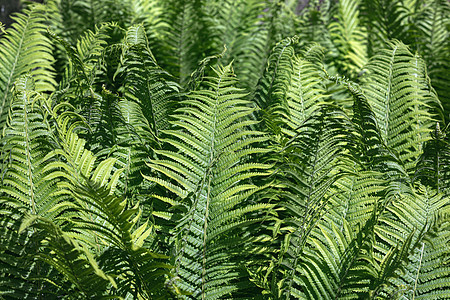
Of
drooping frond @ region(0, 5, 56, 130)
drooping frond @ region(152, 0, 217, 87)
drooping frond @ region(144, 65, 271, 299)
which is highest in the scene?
drooping frond @ region(152, 0, 217, 87)

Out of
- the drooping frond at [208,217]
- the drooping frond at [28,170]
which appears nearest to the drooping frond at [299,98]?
the drooping frond at [208,217]

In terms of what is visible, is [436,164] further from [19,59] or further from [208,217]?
[19,59]

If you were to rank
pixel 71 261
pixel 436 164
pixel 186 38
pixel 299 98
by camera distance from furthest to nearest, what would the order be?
pixel 186 38 < pixel 299 98 < pixel 436 164 < pixel 71 261

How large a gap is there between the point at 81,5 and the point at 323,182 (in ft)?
5.77

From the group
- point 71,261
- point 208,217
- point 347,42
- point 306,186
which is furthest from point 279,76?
point 347,42

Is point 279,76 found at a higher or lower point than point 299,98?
higher

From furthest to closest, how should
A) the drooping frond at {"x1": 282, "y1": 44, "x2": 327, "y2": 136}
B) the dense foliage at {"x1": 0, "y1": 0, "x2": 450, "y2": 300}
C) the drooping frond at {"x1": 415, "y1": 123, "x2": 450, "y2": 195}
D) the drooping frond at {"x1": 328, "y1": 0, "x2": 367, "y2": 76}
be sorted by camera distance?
the drooping frond at {"x1": 328, "y1": 0, "x2": 367, "y2": 76} < the drooping frond at {"x1": 282, "y1": 44, "x2": 327, "y2": 136} < the drooping frond at {"x1": 415, "y1": 123, "x2": 450, "y2": 195} < the dense foliage at {"x1": 0, "y1": 0, "x2": 450, "y2": 300}

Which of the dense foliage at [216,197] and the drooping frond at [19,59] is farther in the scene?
the drooping frond at [19,59]

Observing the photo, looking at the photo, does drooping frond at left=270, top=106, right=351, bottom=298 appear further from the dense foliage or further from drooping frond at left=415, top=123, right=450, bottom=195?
drooping frond at left=415, top=123, right=450, bottom=195

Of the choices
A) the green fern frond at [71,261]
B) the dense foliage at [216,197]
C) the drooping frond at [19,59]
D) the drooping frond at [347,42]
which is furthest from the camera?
the drooping frond at [347,42]

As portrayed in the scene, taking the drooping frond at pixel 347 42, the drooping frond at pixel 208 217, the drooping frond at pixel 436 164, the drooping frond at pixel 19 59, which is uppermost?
the drooping frond at pixel 347 42

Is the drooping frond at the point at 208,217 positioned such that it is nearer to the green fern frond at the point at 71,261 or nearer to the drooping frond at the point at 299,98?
the green fern frond at the point at 71,261

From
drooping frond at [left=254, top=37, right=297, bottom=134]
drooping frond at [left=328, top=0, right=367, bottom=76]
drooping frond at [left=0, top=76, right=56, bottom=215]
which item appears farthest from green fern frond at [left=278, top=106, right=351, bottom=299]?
drooping frond at [left=328, top=0, right=367, bottom=76]

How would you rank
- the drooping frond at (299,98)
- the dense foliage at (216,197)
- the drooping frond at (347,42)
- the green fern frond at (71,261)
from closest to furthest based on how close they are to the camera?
the green fern frond at (71,261) < the dense foliage at (216,197) < the drooping frond at (299,98) < the drooping frond at (347,42)
